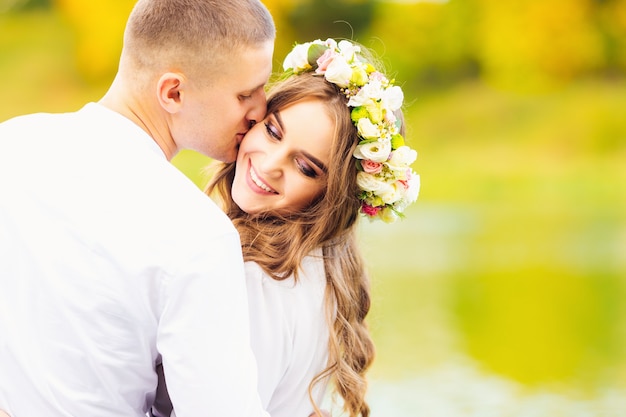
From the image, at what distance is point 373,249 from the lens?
42.5 ft

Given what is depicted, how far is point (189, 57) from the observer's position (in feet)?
7.45

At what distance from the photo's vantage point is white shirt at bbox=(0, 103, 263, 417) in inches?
72.4

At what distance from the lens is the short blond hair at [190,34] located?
2.27m

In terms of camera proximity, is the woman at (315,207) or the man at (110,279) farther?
the woman at (315,207)

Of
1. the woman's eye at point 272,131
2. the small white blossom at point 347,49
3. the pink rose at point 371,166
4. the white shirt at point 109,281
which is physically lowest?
the white shirt at point 109,281

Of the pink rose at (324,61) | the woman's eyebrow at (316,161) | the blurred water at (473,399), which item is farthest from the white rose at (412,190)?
the blurred water at (473,399)

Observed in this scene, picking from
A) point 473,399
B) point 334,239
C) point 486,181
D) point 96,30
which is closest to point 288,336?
point 334,239

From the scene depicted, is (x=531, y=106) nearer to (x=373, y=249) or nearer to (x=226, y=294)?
(x=373, y=249)

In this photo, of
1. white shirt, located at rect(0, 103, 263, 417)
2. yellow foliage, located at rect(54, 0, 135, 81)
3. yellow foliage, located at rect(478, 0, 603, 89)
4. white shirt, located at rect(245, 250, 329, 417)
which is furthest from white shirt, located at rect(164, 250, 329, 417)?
yellow foliage, located at rect(54, 0, 135, 81)

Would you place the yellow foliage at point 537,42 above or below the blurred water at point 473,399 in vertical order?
above

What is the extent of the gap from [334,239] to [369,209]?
0.21 metres

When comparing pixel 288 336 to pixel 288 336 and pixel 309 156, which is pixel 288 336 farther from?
pixel 309 156

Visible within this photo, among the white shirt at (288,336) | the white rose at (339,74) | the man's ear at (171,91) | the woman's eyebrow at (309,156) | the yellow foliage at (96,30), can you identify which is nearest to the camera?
the man's ear at (171,91)

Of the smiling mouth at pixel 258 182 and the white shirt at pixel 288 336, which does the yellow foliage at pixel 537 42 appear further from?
the white shirt at pixel 288 336
